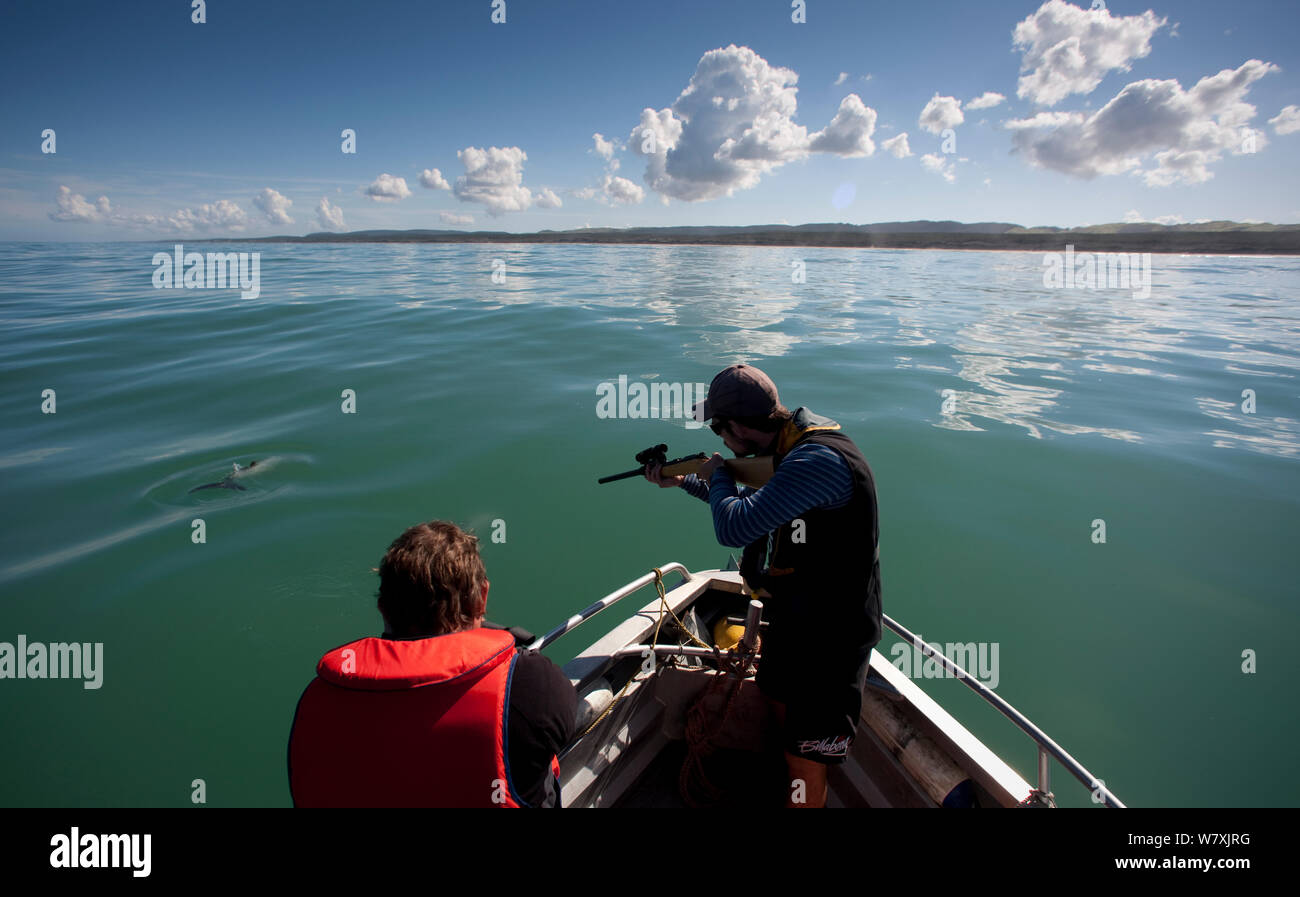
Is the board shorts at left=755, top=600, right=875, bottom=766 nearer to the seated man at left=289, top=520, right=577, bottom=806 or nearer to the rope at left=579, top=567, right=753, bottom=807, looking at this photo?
the rope at left=579, top=567, right=753, bottom=807

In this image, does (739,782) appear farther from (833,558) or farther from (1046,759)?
(833,558)

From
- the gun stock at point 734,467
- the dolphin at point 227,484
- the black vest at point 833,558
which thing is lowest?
the dolphin at point 227,484

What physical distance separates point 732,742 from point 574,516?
195 inches

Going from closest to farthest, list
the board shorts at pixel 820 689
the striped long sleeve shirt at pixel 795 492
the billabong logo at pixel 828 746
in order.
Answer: the striped long sleeve shirt at pixel 795 492
the board shorts at pixel 820 689
the billabong logo at pixel 828 746

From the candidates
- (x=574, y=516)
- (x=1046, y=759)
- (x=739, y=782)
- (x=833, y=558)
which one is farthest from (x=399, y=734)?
(x=574, y=516)

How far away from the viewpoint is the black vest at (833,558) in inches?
97.1

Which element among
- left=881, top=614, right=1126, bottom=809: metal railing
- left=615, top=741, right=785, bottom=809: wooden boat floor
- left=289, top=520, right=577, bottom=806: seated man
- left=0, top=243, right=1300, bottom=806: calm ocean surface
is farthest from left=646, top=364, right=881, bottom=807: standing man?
left=0, top=243, right=1300, bottom=806: calm ocean surface

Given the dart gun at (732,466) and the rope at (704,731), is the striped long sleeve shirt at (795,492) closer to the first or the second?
the dart gun at (732,466)

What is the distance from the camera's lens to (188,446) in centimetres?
953

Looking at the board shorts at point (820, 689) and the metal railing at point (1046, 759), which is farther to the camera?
the board shorts at point (820, 689)

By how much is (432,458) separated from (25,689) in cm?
516

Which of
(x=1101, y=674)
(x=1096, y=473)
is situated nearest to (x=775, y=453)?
(x=1101, y=674)
